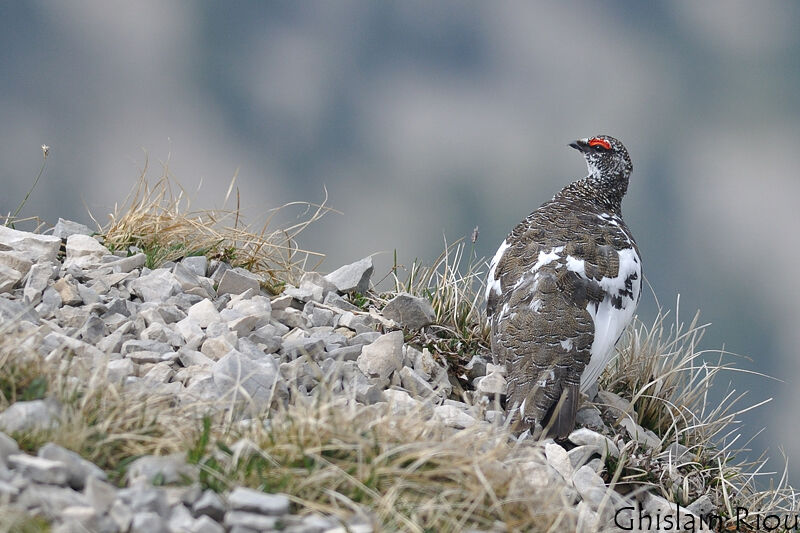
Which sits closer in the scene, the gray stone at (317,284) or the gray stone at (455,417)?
the gray stone at (455,417)

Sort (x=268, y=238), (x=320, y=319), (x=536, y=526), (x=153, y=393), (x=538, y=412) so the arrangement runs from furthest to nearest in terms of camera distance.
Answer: (x=268, y=238)
(x=320, y=319)
(x=538, y=412)
(x=153, y=393)
(x=536, y=526)

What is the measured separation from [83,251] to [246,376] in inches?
92.4

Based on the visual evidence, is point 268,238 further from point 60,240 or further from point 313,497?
point 313,497

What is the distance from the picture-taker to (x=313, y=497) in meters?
2.78

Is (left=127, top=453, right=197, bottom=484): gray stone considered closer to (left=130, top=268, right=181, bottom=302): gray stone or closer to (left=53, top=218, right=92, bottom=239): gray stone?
(left=130, top=268, right=181, bottom=302): gray stone

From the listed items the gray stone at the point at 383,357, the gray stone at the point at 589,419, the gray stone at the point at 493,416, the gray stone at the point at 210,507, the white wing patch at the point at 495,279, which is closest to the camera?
the gray stone at the point at 210,507

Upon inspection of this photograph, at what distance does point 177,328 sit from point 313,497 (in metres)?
2.26

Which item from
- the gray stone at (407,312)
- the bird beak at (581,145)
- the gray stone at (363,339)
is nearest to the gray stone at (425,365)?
the gray stone at (363,339)

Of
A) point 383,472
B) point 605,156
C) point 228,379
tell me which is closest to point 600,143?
point 605,156

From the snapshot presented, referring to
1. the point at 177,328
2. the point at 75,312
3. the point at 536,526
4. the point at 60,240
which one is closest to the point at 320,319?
the point at 177,328

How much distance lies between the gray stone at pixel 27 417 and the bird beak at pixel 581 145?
171 inches

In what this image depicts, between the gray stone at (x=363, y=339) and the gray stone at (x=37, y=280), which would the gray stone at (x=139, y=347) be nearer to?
the gray stone at (x=37, y=280)

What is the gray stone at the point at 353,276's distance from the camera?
6.06 metres

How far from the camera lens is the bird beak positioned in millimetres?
6262
